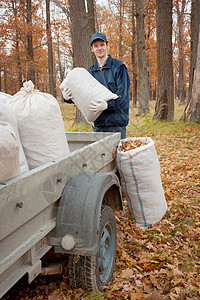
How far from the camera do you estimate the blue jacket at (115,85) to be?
3.40 metres

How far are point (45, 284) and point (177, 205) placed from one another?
90.7 inches

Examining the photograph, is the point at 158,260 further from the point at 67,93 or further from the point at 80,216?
the point at 67,93

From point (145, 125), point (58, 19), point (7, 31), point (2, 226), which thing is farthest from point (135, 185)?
point (58, 19)

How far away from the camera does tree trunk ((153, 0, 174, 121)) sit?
31.2ft

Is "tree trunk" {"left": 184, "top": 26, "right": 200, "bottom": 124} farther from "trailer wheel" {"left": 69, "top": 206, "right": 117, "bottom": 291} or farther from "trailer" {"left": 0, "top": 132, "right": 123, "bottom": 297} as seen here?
"trailer wheel" {"left": 69, "top": 206, "right": 117, "bottom": 291}

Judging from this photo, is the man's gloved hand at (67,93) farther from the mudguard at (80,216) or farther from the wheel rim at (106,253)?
the wheel rim at (106,253)

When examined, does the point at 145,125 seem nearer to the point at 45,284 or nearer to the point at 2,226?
the point at 45,284

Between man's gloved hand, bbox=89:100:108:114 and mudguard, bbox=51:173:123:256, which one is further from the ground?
man's gloved hand, bbox=89:100:108:114

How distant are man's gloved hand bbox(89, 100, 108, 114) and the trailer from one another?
78 cm

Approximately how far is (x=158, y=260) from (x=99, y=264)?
2.73 ft

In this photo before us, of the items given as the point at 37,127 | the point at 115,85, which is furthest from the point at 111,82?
the point at 37,127

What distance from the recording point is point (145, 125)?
9.59 metres

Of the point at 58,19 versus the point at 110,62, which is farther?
the point at 58,19

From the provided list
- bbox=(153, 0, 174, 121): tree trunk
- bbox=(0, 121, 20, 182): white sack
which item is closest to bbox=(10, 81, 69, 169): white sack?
bbox=(0, 121, 20, 182): white sack
